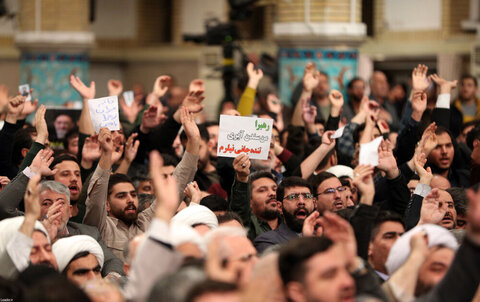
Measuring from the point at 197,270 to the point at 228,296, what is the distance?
1.03 feet

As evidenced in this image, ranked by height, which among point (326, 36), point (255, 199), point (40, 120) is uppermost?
point (326, 36)

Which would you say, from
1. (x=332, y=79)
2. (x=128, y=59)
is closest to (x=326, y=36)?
(x=332, y=79)

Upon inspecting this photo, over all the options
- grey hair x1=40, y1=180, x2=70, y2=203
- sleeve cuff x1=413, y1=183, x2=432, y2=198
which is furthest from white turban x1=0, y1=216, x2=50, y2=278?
sleeve cuff x1=413, y1=183, x2=432, y2=198

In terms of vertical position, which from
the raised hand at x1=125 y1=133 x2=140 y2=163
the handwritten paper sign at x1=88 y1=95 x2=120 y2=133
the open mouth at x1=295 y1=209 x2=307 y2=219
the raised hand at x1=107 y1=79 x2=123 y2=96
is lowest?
the open mouth at x1=295 y1=209 x2=307 y2=219

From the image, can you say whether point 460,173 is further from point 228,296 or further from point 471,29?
point 471,29

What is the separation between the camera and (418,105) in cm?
694

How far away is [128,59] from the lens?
18844 mm

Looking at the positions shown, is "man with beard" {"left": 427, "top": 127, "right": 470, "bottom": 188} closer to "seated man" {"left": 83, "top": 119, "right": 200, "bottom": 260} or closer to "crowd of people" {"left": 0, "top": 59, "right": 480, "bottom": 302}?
"crowd of people" {"left": 0, "top": 59, "right": 480, "bottom": 302}

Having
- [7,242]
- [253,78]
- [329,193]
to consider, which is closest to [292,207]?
[329,193]

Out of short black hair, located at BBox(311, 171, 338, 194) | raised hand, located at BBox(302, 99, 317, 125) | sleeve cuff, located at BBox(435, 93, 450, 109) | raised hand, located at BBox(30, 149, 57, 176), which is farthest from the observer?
raised hand, located at BBox(302, 99, 317, 125)

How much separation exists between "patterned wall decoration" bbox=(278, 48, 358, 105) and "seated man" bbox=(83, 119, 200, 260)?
15.5 feet

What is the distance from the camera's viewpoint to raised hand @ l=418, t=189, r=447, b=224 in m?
4.98

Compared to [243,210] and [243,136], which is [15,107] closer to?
[243,136]

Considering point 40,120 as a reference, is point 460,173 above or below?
below
